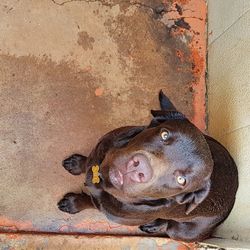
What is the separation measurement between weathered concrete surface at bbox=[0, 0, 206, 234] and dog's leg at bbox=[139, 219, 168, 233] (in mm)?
221

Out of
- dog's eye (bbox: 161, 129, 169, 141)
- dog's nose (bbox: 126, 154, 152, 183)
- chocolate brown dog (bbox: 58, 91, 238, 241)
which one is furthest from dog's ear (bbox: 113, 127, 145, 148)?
dog's nose (bbox: 126, 154, 152, 183)

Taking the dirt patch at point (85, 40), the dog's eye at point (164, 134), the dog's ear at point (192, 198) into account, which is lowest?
the dog's ear at point (192, 198)

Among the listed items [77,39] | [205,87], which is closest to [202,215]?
[205,87]

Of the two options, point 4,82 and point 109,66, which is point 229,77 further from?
point 4,82

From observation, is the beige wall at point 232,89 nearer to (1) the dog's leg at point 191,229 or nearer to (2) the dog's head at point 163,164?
(1) the dog's leg at point 191,229

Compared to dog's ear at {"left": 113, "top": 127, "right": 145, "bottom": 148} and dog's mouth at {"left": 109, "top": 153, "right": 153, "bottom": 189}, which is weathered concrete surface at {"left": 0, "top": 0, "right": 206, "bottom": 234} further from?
dog's mouth at {"left": 109, "top": 153, "right": 153, "bottom": 189}

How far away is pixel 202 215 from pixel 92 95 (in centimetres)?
137

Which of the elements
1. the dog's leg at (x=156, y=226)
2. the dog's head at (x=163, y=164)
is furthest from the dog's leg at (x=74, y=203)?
the dog's head at (x=163, y=164)

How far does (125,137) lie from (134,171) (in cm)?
59

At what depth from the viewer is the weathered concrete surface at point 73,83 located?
178 inches

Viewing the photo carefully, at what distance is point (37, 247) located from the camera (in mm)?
4461

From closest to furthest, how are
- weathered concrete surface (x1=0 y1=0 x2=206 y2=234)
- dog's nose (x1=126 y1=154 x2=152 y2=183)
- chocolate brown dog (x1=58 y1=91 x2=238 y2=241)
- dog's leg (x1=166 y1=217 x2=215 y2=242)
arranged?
dog's nose (x1=126 y1=154 x2=152 y2=183) → chocolate brown dog (x1=58 y1=91 x2=238 y2=241) → dog's leg (x1=166 y1=217 x2=215 y2=242) → weathered concrete surface (x1=0 y1=0 x2=206 y2=234)

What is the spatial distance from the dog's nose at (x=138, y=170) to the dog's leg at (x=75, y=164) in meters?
1.27

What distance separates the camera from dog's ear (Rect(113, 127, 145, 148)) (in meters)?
3.79
